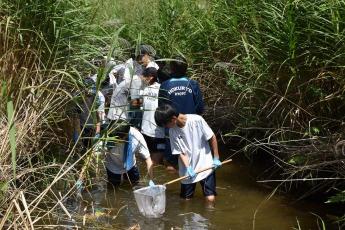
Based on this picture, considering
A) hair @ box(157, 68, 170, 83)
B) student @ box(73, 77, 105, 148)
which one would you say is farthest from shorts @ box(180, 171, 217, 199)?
hair @ box(157, 68, 170, 83)

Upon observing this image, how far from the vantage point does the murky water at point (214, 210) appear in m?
5.47

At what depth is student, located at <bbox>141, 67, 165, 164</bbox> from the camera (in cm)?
754

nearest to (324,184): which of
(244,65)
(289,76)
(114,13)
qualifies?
(289,76)

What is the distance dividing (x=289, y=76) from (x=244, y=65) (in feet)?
2.68

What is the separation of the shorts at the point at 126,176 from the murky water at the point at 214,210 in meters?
0.10

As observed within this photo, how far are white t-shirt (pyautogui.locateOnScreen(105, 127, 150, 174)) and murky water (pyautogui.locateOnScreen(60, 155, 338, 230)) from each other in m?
0.24

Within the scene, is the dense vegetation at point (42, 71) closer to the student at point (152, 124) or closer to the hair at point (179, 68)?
the hair at point (179, 68)

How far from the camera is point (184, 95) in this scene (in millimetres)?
6609

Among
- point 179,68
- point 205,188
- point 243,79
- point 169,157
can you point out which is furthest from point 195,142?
point 169,157

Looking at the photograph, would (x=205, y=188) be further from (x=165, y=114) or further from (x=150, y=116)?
(x=150, y=116)

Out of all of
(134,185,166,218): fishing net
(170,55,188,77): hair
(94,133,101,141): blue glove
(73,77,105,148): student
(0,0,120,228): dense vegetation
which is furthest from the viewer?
(170,55,188,77): hair

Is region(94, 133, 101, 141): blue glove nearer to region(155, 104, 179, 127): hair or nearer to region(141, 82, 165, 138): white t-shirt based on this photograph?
region(155, 104, 179, 127): hair

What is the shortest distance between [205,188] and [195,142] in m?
0.55

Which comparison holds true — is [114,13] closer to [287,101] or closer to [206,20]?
[206,20]
